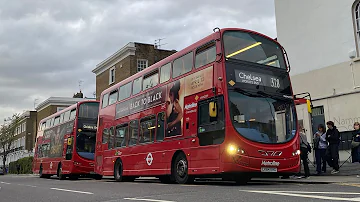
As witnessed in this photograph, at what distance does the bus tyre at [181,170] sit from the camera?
1145cm

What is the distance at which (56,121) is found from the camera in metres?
25.6

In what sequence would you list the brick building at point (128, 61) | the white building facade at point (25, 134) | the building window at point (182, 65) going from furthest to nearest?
the white building facade at point (25, 134) < the brick building at point (128, 61) < the building window at point (182, 65)

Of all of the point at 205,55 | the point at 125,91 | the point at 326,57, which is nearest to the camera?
the point at 205,55

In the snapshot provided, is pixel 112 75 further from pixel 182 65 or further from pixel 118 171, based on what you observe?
pixel 182 65

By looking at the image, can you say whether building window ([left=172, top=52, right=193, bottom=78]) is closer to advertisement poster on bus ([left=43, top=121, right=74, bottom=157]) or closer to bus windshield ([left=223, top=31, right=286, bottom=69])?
bus windshield ([left=223, top=31, right=286, bottom=69])

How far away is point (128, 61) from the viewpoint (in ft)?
121

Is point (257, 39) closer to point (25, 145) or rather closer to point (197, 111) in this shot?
point (197, 111)

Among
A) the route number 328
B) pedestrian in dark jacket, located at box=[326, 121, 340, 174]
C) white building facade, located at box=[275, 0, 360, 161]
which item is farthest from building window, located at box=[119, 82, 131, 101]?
white building facade, located at box=[275, 0, 360, 161]

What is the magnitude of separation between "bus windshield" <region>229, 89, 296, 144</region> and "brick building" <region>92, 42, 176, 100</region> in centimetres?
2685

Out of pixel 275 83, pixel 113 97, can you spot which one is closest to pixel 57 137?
pixel 113 97

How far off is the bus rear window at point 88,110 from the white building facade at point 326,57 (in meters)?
11.0

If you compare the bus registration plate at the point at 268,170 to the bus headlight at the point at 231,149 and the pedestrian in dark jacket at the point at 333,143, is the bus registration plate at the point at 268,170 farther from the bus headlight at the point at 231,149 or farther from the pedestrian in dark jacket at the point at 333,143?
the pedestrian in dark jacket at the point at 333,143

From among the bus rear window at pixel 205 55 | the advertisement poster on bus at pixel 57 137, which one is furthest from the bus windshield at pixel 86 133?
the bus rear window at pixel 205 55

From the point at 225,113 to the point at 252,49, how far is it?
2215 mm
